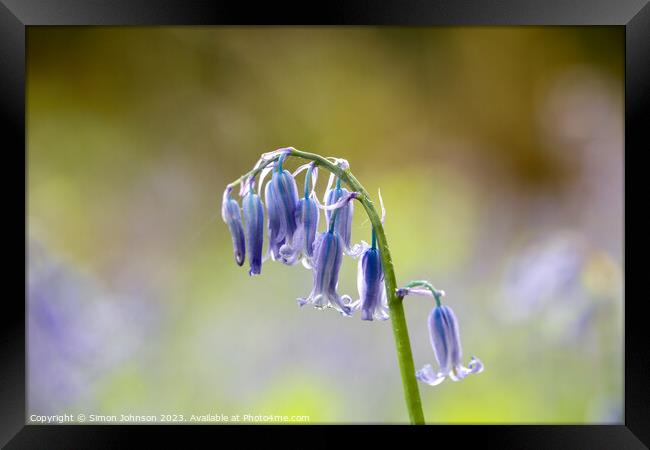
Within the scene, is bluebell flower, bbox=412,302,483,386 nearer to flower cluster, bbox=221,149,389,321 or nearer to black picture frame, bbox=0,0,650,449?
flower cluster, bbox=221,149,389,321

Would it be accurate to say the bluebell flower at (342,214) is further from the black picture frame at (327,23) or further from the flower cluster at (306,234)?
the black picture frame at (327,23)

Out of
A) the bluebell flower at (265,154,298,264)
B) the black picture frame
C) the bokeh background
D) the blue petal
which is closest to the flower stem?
the bluebell flower at (265,154,298,264)

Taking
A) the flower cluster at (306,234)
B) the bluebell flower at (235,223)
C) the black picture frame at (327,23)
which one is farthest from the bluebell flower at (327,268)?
the black picture frame at (327,23)

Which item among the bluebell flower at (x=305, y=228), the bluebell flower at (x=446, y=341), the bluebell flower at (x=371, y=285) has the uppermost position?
the bluebell flower at (x=305, y=228)

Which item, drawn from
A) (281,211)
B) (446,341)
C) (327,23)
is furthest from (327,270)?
(327,23)

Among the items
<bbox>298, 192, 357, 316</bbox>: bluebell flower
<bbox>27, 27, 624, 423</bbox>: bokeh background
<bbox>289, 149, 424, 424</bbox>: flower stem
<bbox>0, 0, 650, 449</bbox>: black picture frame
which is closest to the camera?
<bbox>289, 149, 424, 424</bbox>: flower stem

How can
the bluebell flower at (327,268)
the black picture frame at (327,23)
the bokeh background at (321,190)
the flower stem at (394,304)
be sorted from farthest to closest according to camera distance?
1. the bokeh background at (321,190)
2. the black picture frame at (327,23)
3. the bluebell flower at (327,268)
4. the flower stem at (394,304)

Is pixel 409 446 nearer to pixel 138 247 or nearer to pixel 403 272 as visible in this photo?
pixel 403 272

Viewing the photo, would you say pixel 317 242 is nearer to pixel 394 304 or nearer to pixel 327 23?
pixel 394 304
